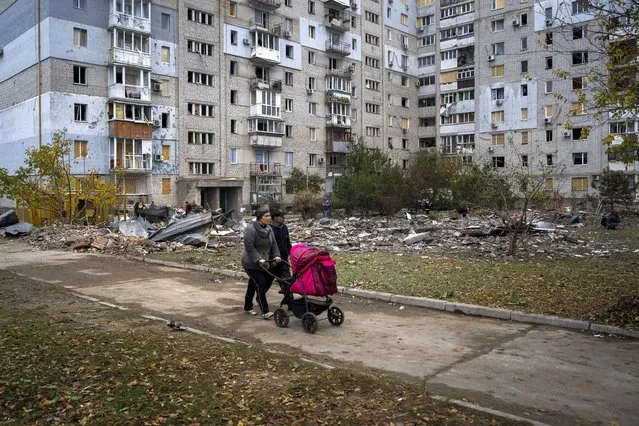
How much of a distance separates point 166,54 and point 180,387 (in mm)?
41701

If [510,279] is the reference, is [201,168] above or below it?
above

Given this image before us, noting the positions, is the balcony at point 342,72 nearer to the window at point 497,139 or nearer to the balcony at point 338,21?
the balcony at point 338,21

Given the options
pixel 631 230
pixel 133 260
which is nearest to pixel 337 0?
pixel 631 230

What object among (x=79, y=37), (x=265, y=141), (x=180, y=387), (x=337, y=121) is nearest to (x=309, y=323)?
(x=180, y=387)

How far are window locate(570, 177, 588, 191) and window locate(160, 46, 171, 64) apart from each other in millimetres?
38690

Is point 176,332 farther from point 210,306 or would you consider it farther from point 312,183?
Answer: point 312,183

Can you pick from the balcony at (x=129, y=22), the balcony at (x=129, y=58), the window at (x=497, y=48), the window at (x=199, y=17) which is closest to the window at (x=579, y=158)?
the window at (x=497, y=48)

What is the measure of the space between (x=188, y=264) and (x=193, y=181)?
2895cm

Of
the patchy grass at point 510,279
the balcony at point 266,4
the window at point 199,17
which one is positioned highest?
the balcony at point 266,4

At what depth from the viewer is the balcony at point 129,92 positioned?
1527 inches

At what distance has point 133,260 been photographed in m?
16.7

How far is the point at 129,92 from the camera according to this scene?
39.6 metres

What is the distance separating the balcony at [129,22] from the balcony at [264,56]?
32.9 ft

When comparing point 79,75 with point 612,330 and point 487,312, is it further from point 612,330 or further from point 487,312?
point 612,330
